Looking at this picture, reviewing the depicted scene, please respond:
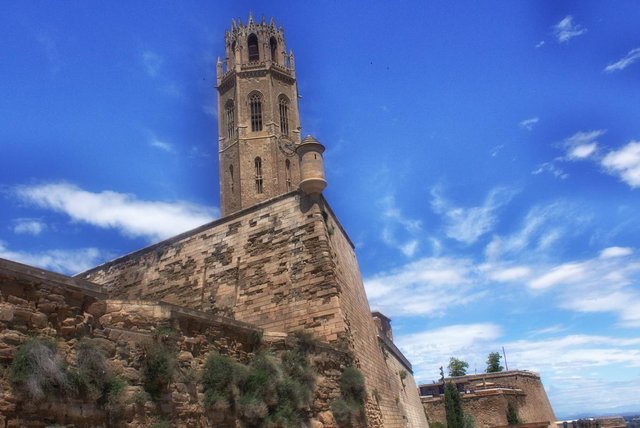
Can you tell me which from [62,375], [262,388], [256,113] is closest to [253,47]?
[256,113]

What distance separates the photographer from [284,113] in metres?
44.9

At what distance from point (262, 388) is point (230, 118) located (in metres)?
37.6

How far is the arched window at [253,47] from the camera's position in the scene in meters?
46.7

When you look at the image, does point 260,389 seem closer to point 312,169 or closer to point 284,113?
point 312,169

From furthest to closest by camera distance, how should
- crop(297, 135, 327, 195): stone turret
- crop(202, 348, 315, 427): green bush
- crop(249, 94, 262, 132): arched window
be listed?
crop(249, 94, 262, 132): arched window → crop(297, 135, 327, 195): stone turret → crop(202, 348, 315, 427): green bush

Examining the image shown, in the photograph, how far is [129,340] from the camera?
6965 mm

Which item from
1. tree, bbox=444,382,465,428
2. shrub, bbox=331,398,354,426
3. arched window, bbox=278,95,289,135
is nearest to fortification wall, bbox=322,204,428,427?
shrub, bbox=331,398,354,426

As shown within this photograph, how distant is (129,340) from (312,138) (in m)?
10.3

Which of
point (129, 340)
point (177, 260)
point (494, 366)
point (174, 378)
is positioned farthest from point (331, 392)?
point (494, 366)

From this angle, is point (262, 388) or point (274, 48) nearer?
point (262, 388)

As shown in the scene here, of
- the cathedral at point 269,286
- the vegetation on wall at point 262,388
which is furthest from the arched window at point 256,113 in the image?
the vegetation on wall at point 262,388

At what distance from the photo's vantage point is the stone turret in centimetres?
1520

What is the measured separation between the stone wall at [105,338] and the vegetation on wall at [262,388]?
234 millimetres

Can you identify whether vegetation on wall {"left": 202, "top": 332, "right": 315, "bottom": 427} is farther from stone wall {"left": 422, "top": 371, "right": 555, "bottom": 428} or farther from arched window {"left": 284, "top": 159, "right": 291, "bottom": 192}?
arched window {"left": 284, "top": 159, "right": 291, "bottom": 192}
